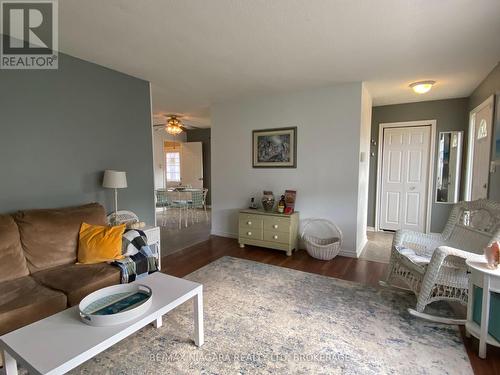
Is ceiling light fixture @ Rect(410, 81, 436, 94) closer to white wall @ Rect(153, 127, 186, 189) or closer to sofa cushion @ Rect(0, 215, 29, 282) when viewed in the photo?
sofa cushion @ Rect(0, 215, 29, 282)

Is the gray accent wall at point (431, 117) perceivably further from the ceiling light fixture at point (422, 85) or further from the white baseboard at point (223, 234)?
the white baseboard at point (223, 234)

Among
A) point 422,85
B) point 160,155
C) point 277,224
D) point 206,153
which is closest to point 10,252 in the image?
point 277,224

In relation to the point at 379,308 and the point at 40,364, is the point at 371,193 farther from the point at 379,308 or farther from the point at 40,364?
the point at 40,364

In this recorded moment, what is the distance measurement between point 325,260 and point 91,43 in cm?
354

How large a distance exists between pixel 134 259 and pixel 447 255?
259cm

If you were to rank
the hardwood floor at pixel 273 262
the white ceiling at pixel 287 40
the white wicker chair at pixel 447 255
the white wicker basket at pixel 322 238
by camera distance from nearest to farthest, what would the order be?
the white ceiling at pixel 287 40, the white wicker chair at pixel 447 255, the hardwood floor at pixel 273 262, the white wicker basket at pixel 322 238

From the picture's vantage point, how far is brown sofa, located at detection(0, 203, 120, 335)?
1696 millimetres

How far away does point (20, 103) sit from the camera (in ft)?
7.77

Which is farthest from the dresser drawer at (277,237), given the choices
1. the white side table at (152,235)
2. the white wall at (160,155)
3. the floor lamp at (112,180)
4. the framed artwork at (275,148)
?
the white wall at (160,155)

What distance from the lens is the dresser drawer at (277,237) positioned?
381cm

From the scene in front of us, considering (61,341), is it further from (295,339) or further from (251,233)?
(251,233)

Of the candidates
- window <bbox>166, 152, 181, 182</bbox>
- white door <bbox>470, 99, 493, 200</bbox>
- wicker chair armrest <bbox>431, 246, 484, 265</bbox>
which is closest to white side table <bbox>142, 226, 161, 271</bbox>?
wicker chair armrest <bbox>431, 246, 484, 265</bbox>

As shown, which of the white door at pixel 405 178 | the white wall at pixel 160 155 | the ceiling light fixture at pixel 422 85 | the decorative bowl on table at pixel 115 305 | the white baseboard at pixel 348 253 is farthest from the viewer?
the white wall at pixel 160 155

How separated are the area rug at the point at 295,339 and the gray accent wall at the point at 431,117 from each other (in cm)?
273
